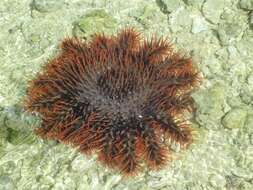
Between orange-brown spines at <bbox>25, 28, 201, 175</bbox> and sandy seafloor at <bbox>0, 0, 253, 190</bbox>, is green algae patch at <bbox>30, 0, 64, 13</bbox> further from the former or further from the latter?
orange-brown spines at <bbox>25, 28, 201, 175</bbox>

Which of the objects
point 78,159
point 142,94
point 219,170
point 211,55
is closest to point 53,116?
point 78,159

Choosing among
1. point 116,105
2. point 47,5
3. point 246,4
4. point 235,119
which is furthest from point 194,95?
point 47,5

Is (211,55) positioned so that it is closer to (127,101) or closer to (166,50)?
(166,50)

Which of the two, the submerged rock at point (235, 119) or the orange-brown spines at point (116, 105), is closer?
the orange-brown spines at point (116, 105)

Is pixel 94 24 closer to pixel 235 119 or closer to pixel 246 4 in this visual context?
pixel 246 4

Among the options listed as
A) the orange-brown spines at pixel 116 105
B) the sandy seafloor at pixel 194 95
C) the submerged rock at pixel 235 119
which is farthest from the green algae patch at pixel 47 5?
the submerged rock at pixel 235 119

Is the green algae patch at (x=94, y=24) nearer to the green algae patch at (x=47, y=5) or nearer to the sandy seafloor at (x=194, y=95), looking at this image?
the sandy seafloor at (x=194, y=95)

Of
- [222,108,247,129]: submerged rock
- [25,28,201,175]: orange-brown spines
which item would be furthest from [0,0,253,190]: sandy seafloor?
[25,28,201,175]: orange-brown spines

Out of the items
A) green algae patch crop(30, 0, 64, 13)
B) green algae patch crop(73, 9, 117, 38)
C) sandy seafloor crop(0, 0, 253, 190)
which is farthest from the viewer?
green algae patch crop(30, 0, 64, 13)
